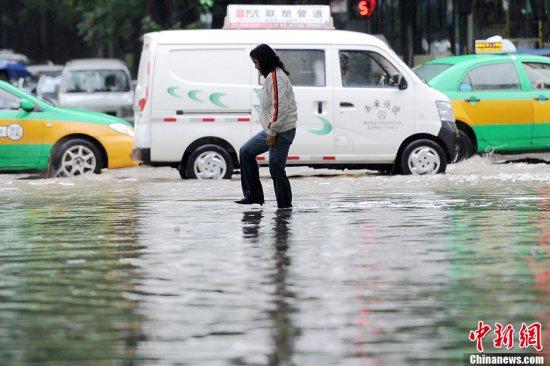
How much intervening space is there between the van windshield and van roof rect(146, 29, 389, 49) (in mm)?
13482

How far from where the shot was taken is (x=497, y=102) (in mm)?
20922

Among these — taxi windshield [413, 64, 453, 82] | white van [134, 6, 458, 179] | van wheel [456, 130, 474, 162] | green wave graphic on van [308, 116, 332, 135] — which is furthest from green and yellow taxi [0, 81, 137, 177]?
van wheel [456, 130, 474, 162]

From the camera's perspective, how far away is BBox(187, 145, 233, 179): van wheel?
1884 centimetres

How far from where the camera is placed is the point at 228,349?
286 inches

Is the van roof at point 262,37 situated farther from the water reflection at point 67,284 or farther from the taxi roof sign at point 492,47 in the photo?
the water reflection at point 67,284

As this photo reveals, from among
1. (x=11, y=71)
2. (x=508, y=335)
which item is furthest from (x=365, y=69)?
(x=11, y=71)

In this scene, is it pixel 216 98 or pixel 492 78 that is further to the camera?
pixel 492 78

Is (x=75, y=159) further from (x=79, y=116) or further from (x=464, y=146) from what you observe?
(x=464, y=146)

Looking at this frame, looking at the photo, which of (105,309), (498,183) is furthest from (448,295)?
(498,183)

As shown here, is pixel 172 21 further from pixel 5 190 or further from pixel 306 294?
pixel 306 294

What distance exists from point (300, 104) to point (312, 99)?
7.2 inches

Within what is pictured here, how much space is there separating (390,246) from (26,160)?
8.97 m

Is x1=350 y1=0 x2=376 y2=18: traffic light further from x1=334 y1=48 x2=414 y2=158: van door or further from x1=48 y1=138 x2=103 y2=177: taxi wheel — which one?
x1=48 y1=138 x2=103 y2=177: taxi wheel

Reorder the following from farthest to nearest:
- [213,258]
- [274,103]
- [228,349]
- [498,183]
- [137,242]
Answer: [498,183], [274,103], [137,242], [213,258], [228,349]
